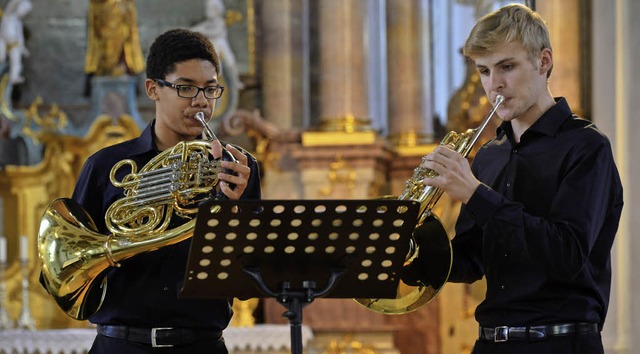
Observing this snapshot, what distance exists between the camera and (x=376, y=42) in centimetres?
1257

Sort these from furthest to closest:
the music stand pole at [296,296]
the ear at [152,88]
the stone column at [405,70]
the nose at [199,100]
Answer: the stone column at [405,70]
the ear at [152,88]
the nose at [199,100]
the music stand pole at [296,296]

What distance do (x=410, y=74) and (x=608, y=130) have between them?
3.06 meters

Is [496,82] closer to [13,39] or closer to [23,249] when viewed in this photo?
[23,249]

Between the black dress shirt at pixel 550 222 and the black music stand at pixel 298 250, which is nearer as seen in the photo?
the black music stand at pixel 298 250

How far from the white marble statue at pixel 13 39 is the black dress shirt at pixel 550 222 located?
334 inches

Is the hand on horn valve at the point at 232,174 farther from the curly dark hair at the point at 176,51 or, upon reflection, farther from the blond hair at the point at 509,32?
the blond hair at the point at 509,32

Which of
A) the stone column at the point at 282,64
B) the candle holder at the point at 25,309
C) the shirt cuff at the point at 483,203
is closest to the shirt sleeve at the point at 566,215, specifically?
the shirt cuff at the point at 483,203

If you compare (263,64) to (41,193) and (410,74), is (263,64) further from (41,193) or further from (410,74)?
(41,193)

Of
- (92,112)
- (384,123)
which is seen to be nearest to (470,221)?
(92,112)

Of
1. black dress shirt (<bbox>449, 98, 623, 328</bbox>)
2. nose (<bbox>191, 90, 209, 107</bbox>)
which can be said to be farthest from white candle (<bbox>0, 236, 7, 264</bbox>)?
black dress shirt (<bbox>449, 98, 623, 328</bbox>)

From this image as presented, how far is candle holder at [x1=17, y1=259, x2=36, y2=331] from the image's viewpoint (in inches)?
426

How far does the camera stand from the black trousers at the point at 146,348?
4.50m

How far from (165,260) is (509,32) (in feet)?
4.75

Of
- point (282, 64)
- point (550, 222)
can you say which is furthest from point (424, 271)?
point (282, 64)
